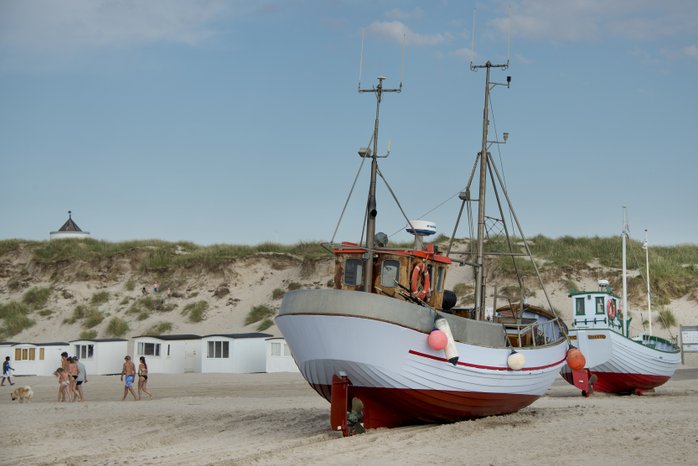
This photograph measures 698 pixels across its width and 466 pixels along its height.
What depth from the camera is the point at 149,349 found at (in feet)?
155

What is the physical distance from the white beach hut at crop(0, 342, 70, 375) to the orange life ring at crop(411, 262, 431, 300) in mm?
33631

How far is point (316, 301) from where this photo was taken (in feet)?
53.1

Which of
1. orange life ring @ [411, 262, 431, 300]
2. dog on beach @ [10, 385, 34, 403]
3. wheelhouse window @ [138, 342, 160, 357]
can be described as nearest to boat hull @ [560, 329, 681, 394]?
orange life ring @ [411, 262, 431, 300]

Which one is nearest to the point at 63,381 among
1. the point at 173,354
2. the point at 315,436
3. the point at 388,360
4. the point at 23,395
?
the point at 23,395

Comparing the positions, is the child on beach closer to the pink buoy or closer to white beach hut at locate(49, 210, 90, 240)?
the pink buoy

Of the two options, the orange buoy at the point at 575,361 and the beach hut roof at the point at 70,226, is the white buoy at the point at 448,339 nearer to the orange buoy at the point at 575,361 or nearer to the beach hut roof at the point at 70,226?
the orange buoy at the point at 575,361

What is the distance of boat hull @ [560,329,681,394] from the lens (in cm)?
2767

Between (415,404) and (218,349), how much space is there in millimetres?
29808

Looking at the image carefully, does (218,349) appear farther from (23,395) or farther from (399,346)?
(399,346)

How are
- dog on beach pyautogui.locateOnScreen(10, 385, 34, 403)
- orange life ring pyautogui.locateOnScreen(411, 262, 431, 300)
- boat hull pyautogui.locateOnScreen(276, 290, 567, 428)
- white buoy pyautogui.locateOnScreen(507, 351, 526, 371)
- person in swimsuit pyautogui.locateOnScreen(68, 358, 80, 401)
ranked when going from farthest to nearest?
dog on beach pyautogui.locateOnScreen(10, 385, 34, 403) → person in swimsuit pyautogui.locateOnScreen(68, 358, 80, 401) → orange life ring pyautogui.locateOnScreen(411, 262, 431, 300) → white buoy pyautogui.locateOnScreen(507, 351, 526, 371) → boat hull pyautogui.locateOnScreen(276, 290, 567, 428)

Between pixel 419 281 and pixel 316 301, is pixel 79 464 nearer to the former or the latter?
pixel 316 301

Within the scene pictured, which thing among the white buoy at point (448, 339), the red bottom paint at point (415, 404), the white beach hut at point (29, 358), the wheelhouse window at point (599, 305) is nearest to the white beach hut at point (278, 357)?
the white beach hut at point (29, 358)

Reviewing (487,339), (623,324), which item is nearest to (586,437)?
(487,339)

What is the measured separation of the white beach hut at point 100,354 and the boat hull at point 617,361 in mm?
25847
